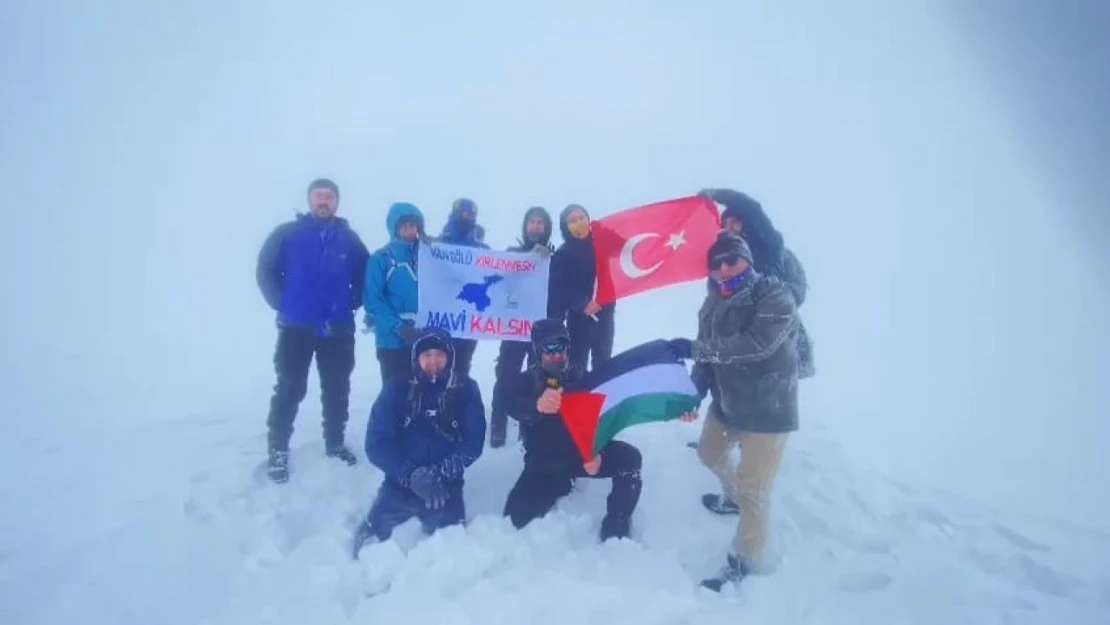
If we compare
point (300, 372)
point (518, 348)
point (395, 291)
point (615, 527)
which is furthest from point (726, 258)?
point (300, 372)

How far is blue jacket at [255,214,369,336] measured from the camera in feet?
17.4

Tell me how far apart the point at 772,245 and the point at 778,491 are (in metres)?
2.49

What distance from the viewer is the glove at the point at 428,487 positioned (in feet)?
14.4

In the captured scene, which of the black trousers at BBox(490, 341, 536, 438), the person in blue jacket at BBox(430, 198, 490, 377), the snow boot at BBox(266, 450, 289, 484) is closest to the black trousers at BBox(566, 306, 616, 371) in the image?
the black trousers at BBox(490, 341, 536, 438)

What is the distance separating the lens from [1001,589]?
4359mm

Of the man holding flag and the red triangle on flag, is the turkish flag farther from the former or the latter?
the red triangle on flag

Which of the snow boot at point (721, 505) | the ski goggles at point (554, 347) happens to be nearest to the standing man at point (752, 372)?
the snow boot at point (721, 505)

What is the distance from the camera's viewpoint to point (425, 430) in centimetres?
474

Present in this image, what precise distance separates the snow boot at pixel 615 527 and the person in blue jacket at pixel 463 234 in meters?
2.31

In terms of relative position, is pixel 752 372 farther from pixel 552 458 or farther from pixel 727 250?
pixel 552 458

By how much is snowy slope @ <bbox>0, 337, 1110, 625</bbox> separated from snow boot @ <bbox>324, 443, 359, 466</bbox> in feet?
0.42

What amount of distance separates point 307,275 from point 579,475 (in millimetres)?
3168

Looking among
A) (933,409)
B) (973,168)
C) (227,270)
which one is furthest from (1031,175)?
(227,270)

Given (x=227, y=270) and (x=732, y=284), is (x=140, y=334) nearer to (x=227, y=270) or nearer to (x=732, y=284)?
(x=227, y=270)
